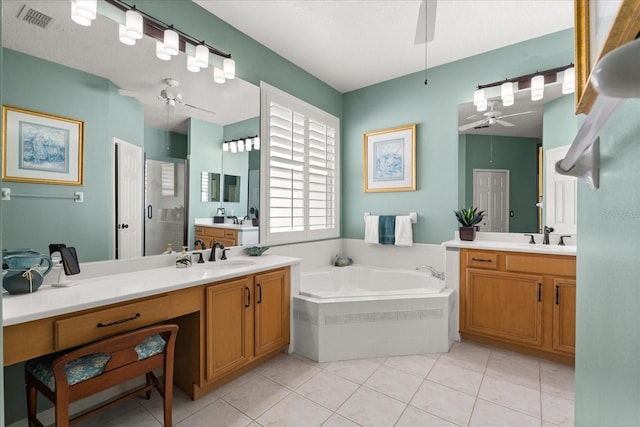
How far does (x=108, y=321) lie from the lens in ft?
4.87

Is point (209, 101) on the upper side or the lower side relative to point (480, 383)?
upper

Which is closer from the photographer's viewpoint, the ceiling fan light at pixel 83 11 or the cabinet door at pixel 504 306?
the ceiling fan light at pixel 83 11

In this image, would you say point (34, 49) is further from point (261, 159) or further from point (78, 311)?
point (261, 159)

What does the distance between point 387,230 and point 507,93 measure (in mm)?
1805

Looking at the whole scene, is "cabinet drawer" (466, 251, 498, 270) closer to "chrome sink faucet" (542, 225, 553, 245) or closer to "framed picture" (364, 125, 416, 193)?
"chrome sink faucet" (542, 225, 553, 245)

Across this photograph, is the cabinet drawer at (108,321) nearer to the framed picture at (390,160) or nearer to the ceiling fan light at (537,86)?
the framed picture at (390,160)

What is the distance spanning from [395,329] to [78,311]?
218cm

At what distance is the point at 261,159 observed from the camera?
2.89 m

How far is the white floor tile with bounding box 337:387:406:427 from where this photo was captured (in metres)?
1.78

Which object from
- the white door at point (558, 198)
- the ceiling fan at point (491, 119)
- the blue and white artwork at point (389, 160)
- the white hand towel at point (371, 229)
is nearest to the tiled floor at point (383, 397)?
the white door at point (558, 198)

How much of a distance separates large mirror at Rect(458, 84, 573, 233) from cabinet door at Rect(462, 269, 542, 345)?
24.3 inches

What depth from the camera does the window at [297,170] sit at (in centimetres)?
298

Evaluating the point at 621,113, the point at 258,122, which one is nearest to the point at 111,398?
the point at 258,122

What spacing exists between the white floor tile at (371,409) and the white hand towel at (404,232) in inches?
68.5
